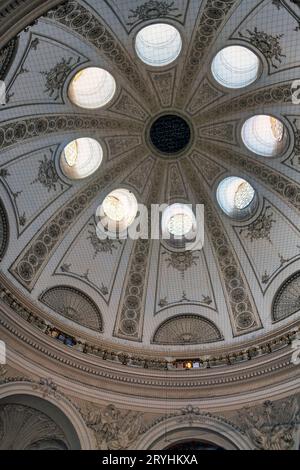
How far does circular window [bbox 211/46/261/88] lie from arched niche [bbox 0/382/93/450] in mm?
12098

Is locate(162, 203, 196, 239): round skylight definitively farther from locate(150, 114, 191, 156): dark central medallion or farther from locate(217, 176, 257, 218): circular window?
locate(150, 114, 191, 156): dark central medallion

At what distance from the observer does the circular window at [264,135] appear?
18969mm

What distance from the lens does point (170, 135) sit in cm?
2028

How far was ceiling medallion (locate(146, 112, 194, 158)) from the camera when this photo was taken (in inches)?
789

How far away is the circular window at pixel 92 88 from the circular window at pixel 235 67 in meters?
3.82

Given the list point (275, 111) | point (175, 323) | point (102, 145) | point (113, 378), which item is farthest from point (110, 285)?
point (275, 111)

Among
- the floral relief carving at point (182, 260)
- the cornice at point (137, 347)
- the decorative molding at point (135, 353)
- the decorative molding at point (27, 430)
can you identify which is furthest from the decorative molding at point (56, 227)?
the decorative molding at point (27, 430)

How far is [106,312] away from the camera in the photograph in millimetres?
18875

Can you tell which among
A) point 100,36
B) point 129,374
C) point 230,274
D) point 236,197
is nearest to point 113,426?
point 129,374

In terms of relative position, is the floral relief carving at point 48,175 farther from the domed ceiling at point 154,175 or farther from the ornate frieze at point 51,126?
the ornate frieze at point 51,126

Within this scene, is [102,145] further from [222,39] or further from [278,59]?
[278,59]

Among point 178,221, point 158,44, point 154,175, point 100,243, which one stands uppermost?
point 158,44

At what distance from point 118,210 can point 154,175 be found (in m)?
2.01

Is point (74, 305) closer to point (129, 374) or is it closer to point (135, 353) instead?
point (135, 353)
